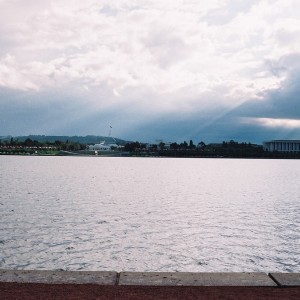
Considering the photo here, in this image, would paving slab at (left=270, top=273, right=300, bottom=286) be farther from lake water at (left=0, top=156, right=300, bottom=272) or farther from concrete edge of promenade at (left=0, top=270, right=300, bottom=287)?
lake water at (left=0, top=156, right=300, bottom=272)

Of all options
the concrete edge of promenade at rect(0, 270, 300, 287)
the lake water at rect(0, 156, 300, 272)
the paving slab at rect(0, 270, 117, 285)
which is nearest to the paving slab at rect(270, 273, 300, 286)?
the concrete edge of promenade at rect(0, 270, 300, 287)

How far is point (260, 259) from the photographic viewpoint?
649 inches

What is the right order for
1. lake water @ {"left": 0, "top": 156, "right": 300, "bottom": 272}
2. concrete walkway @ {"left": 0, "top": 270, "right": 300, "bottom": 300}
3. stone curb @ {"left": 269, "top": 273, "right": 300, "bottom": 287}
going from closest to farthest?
1. concrete walkway @ {"left": 0, "top": 270, "right": 300, "bottom": 300}
2. stone curb @ {"left": 269, "top": 273, "right": 300, "bottom": 287}
3. lake water @ {"left": 0, "top": 156, "right": 300, "bottom": 272}

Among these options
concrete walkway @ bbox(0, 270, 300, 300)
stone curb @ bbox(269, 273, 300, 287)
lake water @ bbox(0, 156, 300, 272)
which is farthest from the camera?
lake water @ bbox(0, 156, 300, 272)

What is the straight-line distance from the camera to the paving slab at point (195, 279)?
27.1 ft

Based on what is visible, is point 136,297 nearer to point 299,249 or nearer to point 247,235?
point 299,249

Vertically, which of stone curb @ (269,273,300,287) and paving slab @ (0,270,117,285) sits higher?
stone curb @ (269,273,300,287)

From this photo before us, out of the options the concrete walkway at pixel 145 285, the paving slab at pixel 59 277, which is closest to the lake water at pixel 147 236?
the paving slab at pixel 59 277

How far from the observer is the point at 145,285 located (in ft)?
26.7

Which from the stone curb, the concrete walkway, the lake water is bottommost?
the lake water

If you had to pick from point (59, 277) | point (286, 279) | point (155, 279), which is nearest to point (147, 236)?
point (155, 279)

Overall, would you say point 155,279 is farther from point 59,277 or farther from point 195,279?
point 59,277

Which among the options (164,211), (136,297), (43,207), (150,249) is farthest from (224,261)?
(43,207)

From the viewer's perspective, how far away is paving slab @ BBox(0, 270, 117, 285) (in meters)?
8.28
